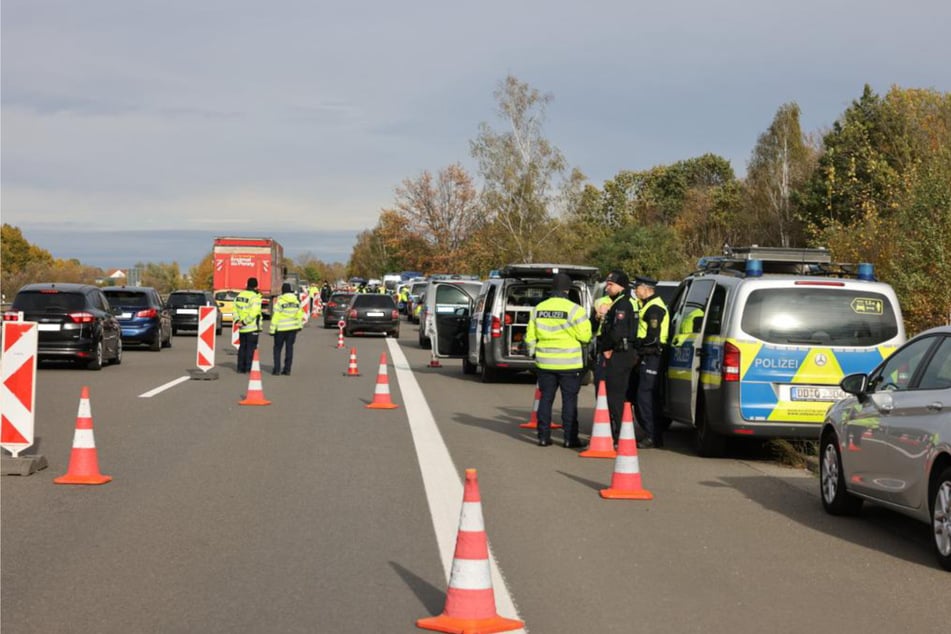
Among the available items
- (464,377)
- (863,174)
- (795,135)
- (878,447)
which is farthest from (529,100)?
(878,447)

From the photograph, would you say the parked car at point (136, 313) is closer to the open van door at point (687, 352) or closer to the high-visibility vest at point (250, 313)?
the high-visibility vest at point (250, 313)

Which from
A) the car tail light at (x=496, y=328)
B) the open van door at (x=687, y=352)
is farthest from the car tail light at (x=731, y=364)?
the car tail light at (x=496, y=328)

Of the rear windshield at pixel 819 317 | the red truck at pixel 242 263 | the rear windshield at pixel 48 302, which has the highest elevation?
the red truck at pixel 242 263

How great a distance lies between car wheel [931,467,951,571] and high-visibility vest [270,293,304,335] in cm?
1664

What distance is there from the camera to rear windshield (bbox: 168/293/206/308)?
41525 mm

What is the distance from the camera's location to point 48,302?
78.9ft

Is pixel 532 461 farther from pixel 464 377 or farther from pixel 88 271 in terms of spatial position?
pixel 88 271

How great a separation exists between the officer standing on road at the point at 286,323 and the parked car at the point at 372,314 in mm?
17646

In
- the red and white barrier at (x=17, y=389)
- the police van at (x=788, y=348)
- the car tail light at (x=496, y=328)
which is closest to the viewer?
the red and white barrier at (x=17, y=389)

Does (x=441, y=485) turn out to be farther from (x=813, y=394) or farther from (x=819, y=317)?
(x=819, y=317)

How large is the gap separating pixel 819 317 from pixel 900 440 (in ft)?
13.5

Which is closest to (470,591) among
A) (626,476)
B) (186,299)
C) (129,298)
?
(626,476)

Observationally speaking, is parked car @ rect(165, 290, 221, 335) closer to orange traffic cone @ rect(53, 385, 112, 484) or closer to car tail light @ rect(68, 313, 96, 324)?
car tail light @ rect(68, 313, 96, 324)

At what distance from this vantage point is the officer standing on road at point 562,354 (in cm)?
1342
